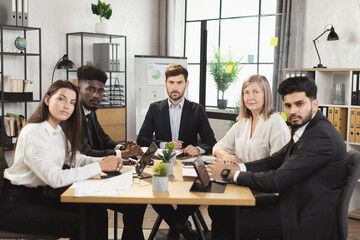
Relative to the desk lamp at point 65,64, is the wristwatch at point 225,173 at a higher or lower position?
lower

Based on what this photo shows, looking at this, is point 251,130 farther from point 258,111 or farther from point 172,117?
point 172,117

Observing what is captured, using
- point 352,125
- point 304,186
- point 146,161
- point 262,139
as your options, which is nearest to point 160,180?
point 146,161

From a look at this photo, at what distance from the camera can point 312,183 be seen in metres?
2.22

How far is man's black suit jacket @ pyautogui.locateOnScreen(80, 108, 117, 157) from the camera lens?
3033 mm

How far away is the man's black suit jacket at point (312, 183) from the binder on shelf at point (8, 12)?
3795 mm

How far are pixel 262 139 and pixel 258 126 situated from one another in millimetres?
99

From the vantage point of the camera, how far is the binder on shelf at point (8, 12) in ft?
15.6

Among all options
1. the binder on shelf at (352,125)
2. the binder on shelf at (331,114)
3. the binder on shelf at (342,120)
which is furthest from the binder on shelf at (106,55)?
the binder on shelf at (352,125)

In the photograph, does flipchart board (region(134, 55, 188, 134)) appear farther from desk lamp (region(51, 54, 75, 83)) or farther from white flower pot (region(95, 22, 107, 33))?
desk lamp (region(51, 54, 75, 83))

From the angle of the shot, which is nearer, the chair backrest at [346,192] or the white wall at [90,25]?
the chair backrest at [346,192]

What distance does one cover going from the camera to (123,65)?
21.7 ft

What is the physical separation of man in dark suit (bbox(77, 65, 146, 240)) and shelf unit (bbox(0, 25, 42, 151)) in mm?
1749

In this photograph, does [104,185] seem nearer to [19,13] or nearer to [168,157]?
[168,157]

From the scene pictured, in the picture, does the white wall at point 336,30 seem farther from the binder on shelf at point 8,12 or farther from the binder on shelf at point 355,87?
the binder on shelf at point 8,12
